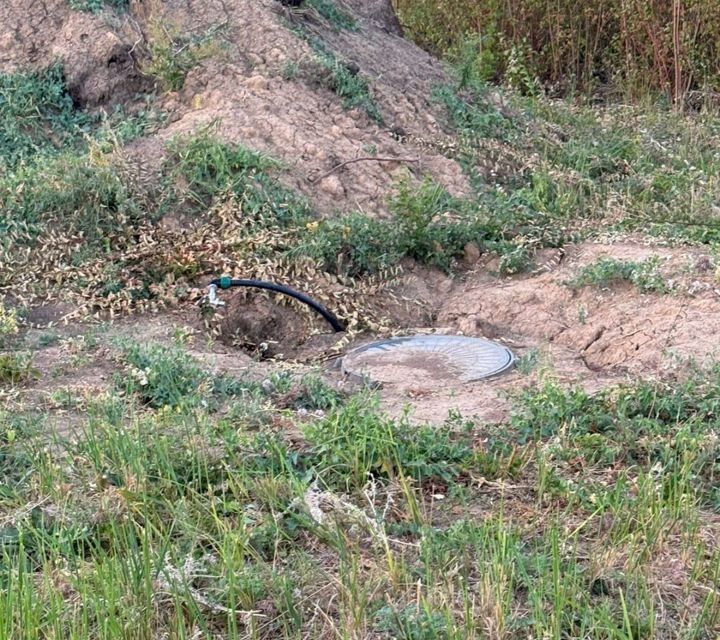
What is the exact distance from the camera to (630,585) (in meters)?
2.96

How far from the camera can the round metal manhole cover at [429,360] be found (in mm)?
4812

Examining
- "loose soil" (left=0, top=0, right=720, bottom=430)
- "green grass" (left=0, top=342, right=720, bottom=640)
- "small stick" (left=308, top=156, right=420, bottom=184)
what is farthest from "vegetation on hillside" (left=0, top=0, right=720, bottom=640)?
"small stick" (left=308, top=156, right=420, bottom=184)

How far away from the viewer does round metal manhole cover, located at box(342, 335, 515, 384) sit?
189 inches

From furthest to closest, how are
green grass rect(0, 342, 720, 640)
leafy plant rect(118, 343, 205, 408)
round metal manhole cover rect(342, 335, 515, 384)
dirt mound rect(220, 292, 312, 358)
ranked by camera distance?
dirt mound rect(220, 292, 312, 358) < round metal manhole cover rect(342, 335, 515, 384) < leafy plant rect(118, 343, 205, 408) < green grass rect(0, 342, 720, 640)

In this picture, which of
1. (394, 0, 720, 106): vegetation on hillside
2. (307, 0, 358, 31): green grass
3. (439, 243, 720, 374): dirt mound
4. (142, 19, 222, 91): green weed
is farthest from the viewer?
(394, 0, 720, 106): vegetation on hillside

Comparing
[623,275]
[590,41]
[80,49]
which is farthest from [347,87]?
[590,41]

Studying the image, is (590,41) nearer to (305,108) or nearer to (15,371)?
(305,108)

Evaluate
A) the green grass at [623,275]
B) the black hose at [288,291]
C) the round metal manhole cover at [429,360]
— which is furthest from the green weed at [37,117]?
the green grass at [623,275]

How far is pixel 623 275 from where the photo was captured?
223 inches

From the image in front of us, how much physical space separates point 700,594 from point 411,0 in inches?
372

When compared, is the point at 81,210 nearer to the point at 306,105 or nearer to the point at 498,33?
the point at 306,105

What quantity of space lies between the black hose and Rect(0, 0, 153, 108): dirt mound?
2090 millimetres

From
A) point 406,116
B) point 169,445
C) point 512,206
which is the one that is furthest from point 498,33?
point 169,445

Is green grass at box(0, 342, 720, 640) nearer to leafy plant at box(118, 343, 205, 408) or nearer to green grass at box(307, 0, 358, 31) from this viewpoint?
leafy plant at box(118, 343, 205, 408)
